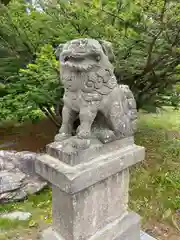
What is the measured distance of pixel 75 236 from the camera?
1.71m

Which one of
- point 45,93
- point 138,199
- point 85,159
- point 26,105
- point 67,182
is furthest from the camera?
point 26,105

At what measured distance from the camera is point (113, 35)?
3.12 m

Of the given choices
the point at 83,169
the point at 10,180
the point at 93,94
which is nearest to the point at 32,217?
the point at 10,180

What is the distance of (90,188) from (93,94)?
67 centimetres

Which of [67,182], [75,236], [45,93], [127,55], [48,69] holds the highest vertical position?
[127,55]

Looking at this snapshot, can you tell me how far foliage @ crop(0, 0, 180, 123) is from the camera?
296 centimetres

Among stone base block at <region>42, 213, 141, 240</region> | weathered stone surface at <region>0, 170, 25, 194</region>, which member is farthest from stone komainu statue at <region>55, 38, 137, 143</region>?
weathered stone surface at <region>0, 170, 25, 194</region>

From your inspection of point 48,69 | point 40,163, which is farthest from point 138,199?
point 48,69

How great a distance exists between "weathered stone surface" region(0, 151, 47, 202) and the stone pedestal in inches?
47.2

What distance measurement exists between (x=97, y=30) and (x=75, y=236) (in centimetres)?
248

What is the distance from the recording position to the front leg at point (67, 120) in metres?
1.76

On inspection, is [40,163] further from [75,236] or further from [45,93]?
[45,93]

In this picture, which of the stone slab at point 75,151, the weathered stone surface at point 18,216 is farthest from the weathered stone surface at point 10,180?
the stone slab at point 75,151

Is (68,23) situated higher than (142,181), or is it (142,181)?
(68,23)
